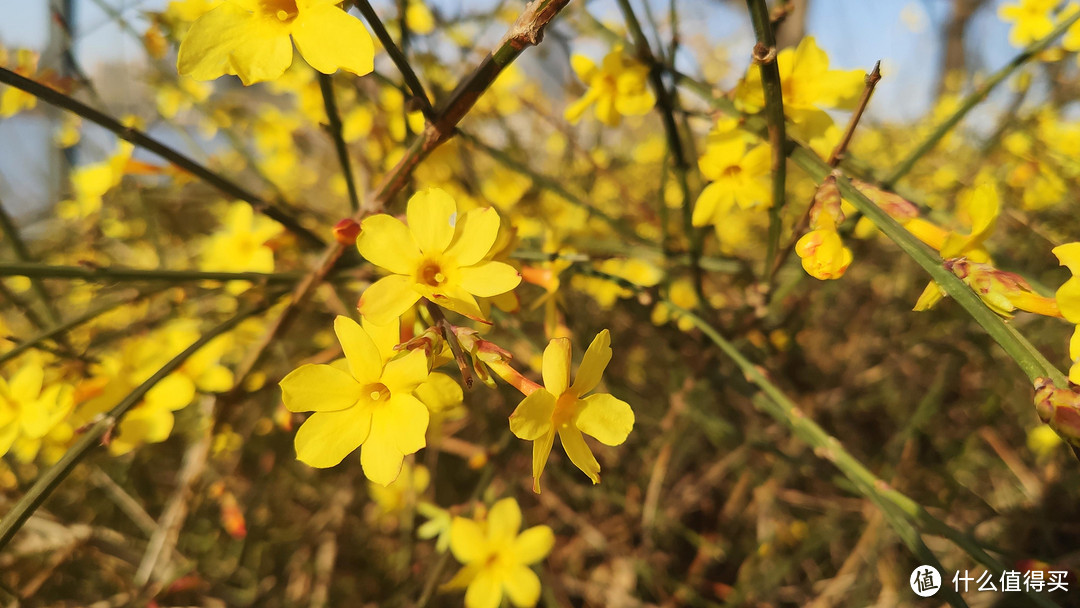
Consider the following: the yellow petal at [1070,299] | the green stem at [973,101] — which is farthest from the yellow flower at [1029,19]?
the yellow petal at [1070,299]

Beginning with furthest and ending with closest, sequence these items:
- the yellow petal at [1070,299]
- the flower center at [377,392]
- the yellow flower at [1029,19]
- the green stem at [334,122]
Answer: the yellow flower at [1029,19], the green stem at [334,122], the flower center at [377,392], the yellow petal at [1070,299]

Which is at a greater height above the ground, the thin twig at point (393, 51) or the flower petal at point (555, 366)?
the thin twig at point (393, 51)

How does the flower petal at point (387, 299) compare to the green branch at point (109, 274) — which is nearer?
the flower petal at point (387, 299)

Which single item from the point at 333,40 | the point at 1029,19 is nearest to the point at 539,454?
the point at 333,40

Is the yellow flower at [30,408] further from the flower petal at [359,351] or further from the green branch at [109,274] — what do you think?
the flower petal at [359,351]

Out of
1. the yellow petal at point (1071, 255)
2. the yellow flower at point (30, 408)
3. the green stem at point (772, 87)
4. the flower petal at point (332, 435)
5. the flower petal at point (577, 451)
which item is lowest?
the yellow flower at point (30, 408)

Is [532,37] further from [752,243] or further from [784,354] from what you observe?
[752,243]

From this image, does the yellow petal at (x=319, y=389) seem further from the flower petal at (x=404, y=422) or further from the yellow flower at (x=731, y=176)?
the yellow flower at (x=731, y=176)

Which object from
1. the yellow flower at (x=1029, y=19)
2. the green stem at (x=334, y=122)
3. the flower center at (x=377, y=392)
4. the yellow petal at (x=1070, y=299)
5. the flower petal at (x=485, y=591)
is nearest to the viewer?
the yellow petal at (x=1070, y=299)
